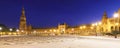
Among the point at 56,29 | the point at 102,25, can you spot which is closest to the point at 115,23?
the point at 102,25

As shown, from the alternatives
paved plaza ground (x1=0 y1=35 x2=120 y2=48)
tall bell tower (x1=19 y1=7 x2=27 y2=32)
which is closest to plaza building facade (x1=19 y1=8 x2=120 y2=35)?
tall bell tower (x1=19 y1=7 x2=27 y2=32)

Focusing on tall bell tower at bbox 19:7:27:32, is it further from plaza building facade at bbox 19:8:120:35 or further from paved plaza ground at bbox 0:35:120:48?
paved plaza ground at bbox 0:35:120:48

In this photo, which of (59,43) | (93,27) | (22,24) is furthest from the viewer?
(22,24)

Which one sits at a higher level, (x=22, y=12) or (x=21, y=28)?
(x=22, y=12)

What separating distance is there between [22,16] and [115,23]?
97.8m

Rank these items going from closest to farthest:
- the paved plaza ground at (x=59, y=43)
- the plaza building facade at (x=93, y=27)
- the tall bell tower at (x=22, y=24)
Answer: the paved plaza ground at (x=59, y=43)
the plaza building facade at (x=93, y=27)
the tall bell tower at (x=22, y=24)

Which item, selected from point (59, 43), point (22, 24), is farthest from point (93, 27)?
point (59, 43)

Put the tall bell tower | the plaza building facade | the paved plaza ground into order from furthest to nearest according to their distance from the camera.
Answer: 1. the tall bell tower
2. the plaza building facade
3. the paved plaza ground

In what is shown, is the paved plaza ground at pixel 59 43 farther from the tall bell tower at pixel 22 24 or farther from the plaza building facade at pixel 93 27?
the tall bell tower at pixel 22 24

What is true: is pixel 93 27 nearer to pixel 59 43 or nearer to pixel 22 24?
pixel 22 24

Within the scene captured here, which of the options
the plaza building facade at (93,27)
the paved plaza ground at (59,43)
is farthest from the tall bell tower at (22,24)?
the paved plaza ground at (59,43)

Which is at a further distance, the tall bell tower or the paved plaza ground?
the tall bell tower

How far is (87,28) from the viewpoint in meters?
125

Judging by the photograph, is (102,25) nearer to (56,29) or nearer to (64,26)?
(64,26)
